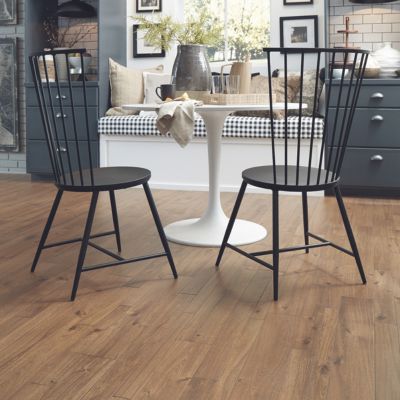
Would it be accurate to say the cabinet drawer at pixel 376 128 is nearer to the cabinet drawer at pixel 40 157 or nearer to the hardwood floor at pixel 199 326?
the hardwood floor at pixel 199 326

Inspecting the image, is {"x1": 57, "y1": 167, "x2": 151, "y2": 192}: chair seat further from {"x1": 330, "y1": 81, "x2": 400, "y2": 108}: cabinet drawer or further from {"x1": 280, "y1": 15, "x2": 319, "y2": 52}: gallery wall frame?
{"x1": 280, "y1": 15, "x2": 319, "y2": 52}: gallery wall frame

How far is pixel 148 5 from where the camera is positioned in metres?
4.94

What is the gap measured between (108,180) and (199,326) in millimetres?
678

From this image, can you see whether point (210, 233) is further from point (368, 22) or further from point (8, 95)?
point (8, 95)

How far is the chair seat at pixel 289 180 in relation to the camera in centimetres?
208

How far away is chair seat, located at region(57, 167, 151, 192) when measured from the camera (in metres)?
2.10

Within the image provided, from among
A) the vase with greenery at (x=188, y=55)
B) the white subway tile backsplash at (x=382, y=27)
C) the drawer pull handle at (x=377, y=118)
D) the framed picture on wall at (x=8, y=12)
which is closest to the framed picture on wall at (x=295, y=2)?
the white subway tile backsplash at (x=382, y=27)

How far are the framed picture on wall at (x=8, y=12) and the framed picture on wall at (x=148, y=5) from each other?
1.08 metres

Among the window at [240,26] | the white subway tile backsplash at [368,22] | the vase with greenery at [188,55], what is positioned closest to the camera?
the vase with greenery at [188,55]

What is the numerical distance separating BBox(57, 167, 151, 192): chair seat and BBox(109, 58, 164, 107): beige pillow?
2294 mm

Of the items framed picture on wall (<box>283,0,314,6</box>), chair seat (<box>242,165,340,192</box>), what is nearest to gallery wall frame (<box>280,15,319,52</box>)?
framed picture on wall (<box>283,0,314,6</box>)

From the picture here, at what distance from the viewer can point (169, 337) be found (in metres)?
1.74

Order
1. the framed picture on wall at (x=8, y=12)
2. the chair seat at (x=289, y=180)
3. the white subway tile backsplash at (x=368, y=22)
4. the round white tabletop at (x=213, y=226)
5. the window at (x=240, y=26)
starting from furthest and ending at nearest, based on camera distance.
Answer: the framed picture on wall at (x=8, y=12)
the window at (x=240, y=26)
the white subway tile backsplash at (x=368, y=22)
the round white tabletop at (x=213, y=226)
the chair seat at (x=289, y=180)

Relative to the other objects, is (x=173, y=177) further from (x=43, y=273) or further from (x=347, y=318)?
(x=347, y=318)
